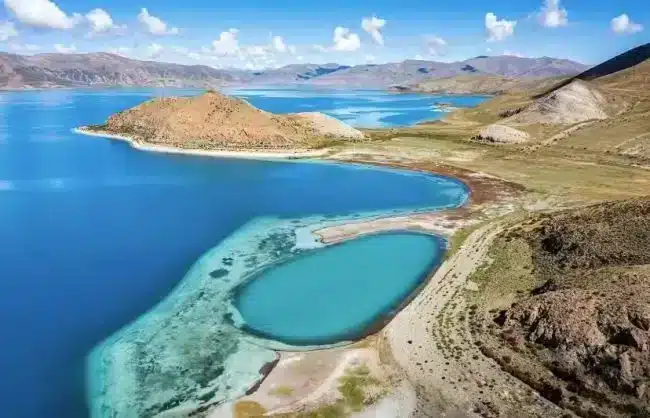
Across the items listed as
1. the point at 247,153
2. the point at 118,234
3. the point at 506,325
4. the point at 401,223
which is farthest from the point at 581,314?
the point at 247,153

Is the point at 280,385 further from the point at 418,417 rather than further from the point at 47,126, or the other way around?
the point at 47,126

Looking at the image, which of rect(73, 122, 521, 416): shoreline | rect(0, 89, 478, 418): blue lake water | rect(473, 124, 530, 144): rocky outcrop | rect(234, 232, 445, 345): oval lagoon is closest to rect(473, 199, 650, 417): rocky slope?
rect(73, 122, 521, 416): shoreline

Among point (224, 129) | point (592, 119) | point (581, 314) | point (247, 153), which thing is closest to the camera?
point (581, 314)

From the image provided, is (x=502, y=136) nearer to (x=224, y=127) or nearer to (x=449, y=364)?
(x=224, y=127)

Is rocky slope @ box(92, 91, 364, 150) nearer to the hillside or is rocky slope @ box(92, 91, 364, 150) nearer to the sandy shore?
the sandy shore

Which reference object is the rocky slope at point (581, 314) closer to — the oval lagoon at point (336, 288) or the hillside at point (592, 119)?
the oval lagoon at point (336, 288)

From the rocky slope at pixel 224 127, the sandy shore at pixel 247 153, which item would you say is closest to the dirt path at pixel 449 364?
the sandy shore at pixel 247 153
